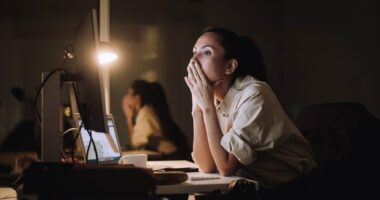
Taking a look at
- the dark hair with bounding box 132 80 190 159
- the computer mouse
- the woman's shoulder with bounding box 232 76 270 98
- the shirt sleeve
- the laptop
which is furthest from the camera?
the dark hair with bounding box 132 80 190 159

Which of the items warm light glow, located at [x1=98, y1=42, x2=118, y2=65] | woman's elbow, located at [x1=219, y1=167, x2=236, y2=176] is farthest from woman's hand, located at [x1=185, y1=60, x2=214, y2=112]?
→ warm light glow, located at [x1=98, y1=42, x2=118, y2=65]

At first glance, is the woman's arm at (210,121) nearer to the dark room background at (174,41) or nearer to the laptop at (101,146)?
the laptop at (101,146)

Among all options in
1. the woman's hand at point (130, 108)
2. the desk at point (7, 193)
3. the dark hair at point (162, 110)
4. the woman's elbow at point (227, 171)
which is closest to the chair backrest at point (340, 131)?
the woman's elbow at point (227, 171)

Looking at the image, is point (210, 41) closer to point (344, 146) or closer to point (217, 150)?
point (217, 150)

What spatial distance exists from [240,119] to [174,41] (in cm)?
498

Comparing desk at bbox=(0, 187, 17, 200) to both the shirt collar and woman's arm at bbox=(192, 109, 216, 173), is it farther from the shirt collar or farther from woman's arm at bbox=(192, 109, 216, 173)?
the shirt collar

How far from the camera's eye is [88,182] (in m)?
1.21

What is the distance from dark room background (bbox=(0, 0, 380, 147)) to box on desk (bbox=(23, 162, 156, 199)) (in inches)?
118

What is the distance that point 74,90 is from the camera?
191 centimetres

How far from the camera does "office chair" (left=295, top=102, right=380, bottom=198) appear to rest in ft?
6.15

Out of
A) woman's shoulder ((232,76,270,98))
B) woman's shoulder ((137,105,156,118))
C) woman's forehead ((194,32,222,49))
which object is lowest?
woman's shoulder ((137,105,156,118))

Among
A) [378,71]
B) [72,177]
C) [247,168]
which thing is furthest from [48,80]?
[378,71]

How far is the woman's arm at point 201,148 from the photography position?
185 centimetres

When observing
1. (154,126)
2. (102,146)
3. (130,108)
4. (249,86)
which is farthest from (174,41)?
(249,86)
